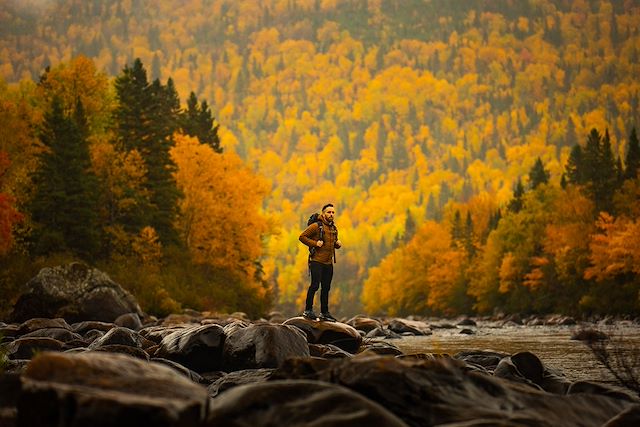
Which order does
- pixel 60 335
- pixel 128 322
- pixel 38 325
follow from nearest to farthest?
pixel 60 335 < pixel 38 325 < pixel 128 322

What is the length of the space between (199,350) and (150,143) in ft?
116

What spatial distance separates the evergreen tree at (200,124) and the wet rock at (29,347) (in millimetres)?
47683

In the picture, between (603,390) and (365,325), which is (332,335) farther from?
(365,325)

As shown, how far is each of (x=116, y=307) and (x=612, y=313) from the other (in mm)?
32443

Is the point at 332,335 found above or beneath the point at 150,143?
beneath

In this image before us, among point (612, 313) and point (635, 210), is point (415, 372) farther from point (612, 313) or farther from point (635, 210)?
point (635, 210)

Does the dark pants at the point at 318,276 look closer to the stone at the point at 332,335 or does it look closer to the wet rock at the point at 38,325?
the stone at the point at 332,335

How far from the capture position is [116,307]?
24.8 metres

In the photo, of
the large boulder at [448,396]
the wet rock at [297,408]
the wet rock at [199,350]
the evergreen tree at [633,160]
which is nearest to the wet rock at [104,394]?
the wet rock at [297,408]

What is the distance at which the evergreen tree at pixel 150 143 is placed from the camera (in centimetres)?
4378

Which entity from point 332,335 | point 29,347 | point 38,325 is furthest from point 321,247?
point 38,325

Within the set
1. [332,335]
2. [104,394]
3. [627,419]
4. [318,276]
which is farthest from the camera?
[318,276]

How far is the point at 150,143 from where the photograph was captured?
45656 millimetres

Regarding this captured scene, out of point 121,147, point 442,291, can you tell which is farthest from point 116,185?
point 442,291
